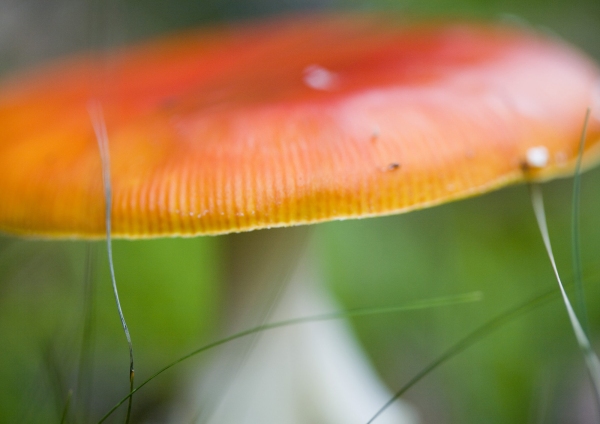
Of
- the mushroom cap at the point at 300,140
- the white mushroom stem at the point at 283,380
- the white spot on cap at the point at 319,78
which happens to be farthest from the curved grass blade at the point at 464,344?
the white spot on cap at the point at 319,78

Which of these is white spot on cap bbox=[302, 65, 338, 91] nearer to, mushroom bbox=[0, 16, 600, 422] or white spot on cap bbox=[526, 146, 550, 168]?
mushroom bbox=[0, 16, 600, 422]

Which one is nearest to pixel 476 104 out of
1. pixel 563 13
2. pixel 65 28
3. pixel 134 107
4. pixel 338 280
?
pixel 134 107

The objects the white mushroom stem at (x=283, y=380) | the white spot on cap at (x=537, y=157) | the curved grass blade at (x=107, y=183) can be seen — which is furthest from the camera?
the white mushroom stem at (x=283, y=380)

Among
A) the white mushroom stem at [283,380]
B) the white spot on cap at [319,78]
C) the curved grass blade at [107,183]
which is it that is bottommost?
the white mushroom stem at [283,380]

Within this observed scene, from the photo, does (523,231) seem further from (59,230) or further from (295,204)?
(59,230)

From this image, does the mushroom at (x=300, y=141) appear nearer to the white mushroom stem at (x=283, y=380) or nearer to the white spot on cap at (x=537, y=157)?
the white spot on cap at (x=537, y=157)

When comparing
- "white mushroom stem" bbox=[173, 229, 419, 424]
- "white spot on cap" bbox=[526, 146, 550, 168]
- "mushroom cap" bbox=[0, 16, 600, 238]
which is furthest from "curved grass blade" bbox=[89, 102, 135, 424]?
"white spot on cap" bbox=[526, 146, 550, 168]
